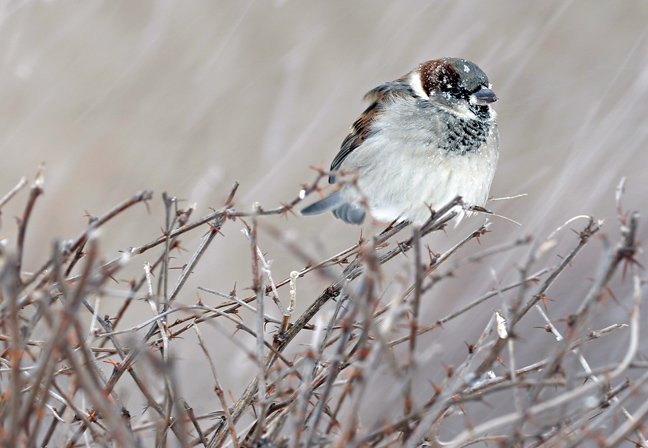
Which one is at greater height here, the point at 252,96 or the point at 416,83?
the point at 252,96

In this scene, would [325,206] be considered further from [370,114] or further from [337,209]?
[370,114]

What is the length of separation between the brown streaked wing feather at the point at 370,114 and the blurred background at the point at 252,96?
325 millimetres

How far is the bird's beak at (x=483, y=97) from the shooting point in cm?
171

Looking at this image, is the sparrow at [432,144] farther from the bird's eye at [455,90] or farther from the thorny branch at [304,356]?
the thorny branch at [304,356]

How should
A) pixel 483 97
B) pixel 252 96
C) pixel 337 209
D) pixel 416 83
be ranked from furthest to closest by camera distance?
pixel 252 96, pixel 337 209, pixel 416 83, pixel 483 97

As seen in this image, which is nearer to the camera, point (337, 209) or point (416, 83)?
point (416, 83)

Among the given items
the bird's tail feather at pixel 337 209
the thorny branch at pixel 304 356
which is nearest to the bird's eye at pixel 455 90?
the bird's tail feather at pixel 337 209

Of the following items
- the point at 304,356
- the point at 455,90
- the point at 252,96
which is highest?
the point at 252,96

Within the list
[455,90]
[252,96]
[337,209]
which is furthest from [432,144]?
[252,96]

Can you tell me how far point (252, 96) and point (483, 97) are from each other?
106 centimetres

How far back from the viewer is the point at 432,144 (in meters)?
→ 1.77

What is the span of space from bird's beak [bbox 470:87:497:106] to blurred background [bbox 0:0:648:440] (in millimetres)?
653

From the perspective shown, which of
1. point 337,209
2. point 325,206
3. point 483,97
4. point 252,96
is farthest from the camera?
point 252,96

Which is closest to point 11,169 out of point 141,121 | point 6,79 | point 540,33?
point 6,79
